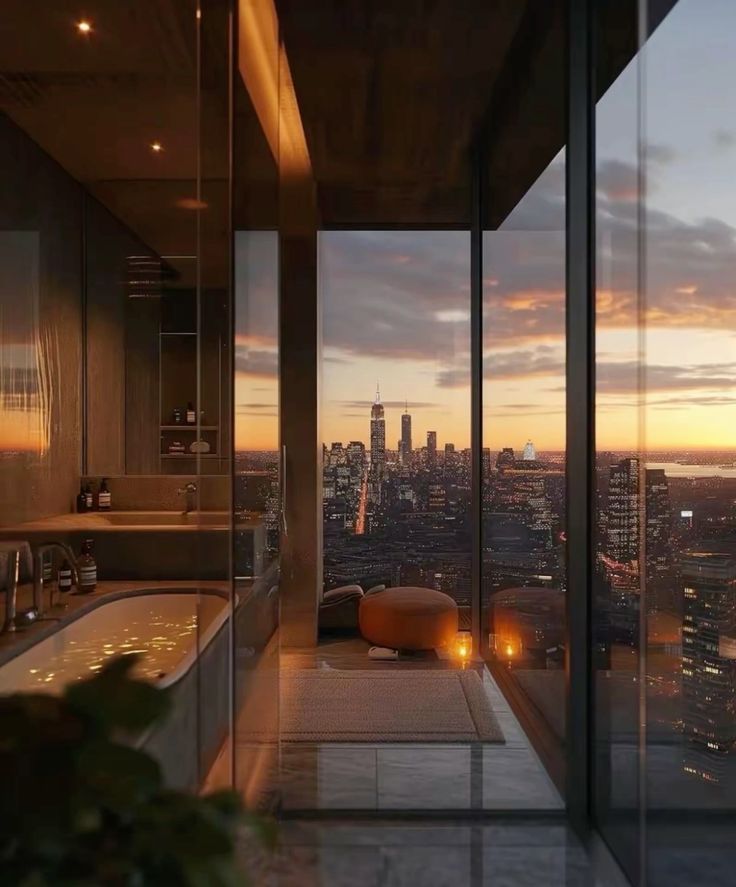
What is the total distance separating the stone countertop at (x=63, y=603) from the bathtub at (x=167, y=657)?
17mm

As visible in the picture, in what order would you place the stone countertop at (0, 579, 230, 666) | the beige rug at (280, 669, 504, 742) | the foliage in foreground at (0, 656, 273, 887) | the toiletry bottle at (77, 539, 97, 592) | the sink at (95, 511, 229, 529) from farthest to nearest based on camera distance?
the sink at (95, 511, 229, 529), the toiletry bottle at (77, 539, 97, 592), the beige rug at (280, 669, 504, 742), the stone countertop at (0, 579, 230, 666), the foliage in foreground at (0, 656, 273, 887)

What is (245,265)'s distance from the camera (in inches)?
88.7

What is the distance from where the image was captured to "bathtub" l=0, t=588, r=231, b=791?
1.33 m

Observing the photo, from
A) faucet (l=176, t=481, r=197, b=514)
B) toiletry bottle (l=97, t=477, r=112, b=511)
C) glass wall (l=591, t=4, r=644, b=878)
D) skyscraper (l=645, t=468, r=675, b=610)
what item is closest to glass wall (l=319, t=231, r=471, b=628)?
glass wall (l=591, t=4, r=644, b=878)

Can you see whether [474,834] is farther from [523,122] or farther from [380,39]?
[380,39]

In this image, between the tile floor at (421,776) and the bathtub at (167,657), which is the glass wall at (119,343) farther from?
the tile floor at (421,776)

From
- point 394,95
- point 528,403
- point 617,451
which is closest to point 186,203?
point 394,95

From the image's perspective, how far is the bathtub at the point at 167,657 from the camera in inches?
52.3

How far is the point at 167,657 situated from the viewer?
5.95ft

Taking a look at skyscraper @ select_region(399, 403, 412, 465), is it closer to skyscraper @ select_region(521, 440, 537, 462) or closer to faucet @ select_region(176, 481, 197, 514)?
skyscraper @ select_region(521, 440, 537, 462)

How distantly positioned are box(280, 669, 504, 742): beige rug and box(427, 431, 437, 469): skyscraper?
0.79m

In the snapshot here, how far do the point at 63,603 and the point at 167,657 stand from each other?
1438 mm

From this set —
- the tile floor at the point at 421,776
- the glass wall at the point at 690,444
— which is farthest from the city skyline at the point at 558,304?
the tile floor at the point at 421,776

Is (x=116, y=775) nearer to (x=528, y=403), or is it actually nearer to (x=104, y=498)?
(x=528, y=403)
